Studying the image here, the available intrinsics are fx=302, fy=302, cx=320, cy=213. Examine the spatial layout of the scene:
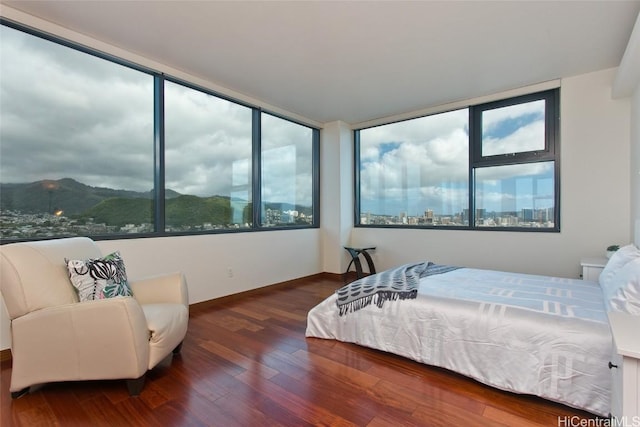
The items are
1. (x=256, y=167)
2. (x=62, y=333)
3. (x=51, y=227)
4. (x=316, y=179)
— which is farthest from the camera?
(x=316, y=179)

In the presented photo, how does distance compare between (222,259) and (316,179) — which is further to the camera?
(316,179)

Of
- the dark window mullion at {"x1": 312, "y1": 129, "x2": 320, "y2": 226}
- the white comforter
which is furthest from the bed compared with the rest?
the dark window mullion at {"x1": 312, "y1": 129, "x2": 320, "y2": 226}

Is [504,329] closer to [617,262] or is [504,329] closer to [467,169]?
[617,262]

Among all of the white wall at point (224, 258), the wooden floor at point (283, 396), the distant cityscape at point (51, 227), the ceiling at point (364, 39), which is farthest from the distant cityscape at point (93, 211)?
the ceiling at point (364, 39)

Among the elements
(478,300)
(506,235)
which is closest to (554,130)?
(506,235)

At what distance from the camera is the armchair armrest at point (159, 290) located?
92.6 inches

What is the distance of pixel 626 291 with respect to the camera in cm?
176

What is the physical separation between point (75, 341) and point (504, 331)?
99.2 inches

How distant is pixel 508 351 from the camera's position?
1812mm

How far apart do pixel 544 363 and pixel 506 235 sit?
2.48m

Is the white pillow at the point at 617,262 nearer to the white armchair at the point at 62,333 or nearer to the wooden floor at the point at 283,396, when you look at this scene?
the wooden floor at the point at 283,396

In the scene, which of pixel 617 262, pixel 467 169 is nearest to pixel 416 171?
pixel 467 169

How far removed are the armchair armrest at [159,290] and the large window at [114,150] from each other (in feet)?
2.71

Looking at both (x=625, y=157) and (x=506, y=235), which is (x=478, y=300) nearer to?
(x=506, y=235)
